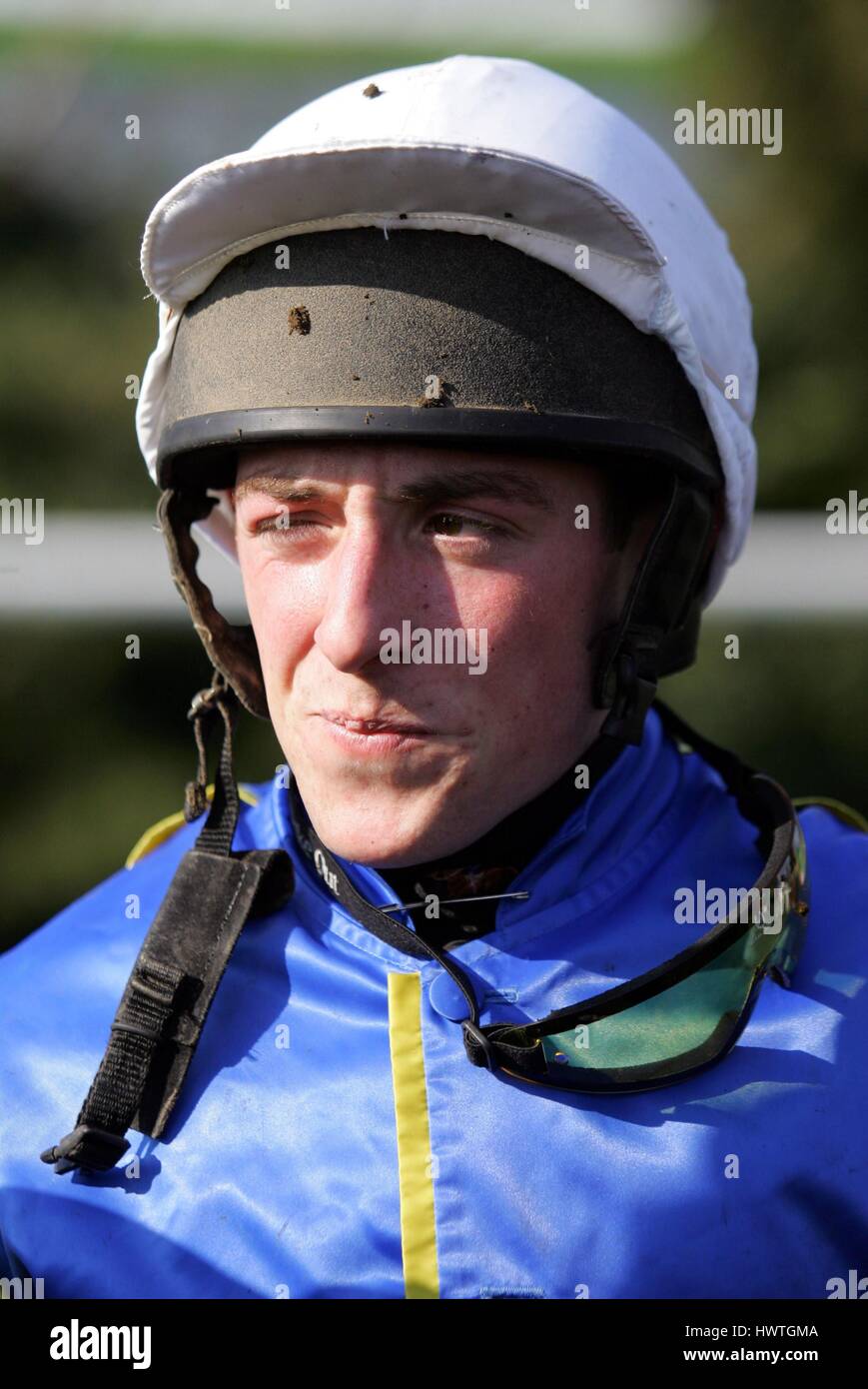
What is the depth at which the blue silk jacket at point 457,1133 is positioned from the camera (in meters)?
1.70

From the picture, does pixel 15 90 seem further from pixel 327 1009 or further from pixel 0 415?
pixel 327 1009

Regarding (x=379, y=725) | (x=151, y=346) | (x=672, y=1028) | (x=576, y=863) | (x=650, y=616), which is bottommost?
(x=672, y=1028)

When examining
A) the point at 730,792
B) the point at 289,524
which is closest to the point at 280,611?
the point at 289,524

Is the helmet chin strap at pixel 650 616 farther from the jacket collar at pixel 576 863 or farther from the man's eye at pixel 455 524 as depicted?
the man's eye at pixel 455 524

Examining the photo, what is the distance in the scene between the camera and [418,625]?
170cm

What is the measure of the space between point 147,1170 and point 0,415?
2.63 m

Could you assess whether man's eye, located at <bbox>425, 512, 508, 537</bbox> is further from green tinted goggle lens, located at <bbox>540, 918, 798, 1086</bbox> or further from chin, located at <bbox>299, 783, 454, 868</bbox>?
green tinted goggle lens, located at <bbox>540, 918, 798, 1086</bbox>

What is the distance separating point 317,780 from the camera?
5.87 ft

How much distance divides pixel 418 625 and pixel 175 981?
602mm

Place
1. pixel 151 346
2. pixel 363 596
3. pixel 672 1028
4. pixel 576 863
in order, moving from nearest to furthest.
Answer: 1. pixel 363 596
2. pixel 672 1028
3. pixel 576 863
4. pixel 151 346

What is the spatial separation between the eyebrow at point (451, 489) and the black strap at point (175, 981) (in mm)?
467

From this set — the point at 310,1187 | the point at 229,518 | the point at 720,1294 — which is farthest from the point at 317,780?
the point at 720,1294

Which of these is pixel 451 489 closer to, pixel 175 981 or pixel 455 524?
pixel 455 524

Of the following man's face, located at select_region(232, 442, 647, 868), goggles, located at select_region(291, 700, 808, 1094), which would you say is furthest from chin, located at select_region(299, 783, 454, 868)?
goggles, located at select_region(291, 700, 808, 1094)
